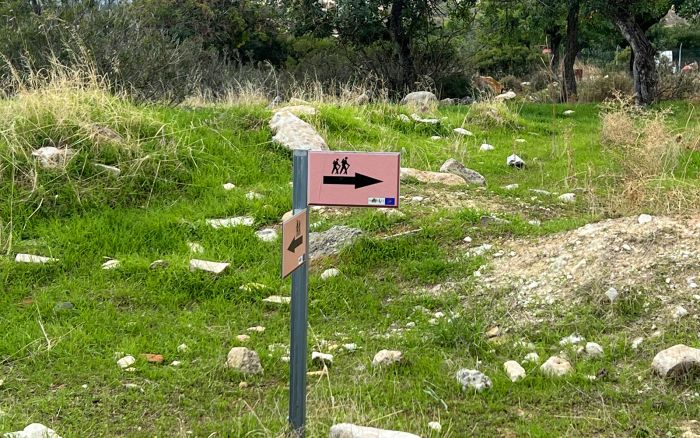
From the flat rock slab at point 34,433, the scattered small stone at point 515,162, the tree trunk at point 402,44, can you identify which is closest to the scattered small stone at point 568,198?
the scattered small stone at point 515,162

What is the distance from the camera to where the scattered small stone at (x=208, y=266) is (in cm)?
504

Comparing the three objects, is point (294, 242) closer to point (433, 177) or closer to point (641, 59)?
point (433, 177)

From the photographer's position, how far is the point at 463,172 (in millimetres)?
7535

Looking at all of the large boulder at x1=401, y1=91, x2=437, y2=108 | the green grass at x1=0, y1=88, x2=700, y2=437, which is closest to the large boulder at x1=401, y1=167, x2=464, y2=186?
the green grass at x1=0, y1=88, x2=700, y2=437

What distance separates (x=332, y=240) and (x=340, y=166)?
9.35 feet

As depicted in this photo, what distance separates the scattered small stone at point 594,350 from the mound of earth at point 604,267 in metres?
0.42

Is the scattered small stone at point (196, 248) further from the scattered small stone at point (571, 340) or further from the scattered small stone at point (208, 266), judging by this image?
the scattered small stone at point (571, 340)

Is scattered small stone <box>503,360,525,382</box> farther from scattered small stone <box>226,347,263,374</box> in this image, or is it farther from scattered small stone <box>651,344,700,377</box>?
scattered small stone <box>226,347,263,374</box>

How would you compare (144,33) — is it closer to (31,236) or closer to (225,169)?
(225,169)

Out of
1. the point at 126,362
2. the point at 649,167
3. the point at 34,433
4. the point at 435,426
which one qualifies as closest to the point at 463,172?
the point at 649,167

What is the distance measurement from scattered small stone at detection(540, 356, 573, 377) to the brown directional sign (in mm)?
1495

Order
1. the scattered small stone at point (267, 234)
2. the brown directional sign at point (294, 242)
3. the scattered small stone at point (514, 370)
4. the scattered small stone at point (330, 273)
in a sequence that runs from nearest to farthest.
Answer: the brown directional sign at point (294, 242), the scattered small stone at point (514, 370), the scattered small stone at point (330, 273), the scattered small stone at point (267, 234)

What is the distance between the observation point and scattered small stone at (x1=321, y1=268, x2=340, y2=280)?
5027 mm

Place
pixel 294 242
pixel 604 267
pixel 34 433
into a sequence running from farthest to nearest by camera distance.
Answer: pixel 604 267, pixel 34 433, pixel 294 242
